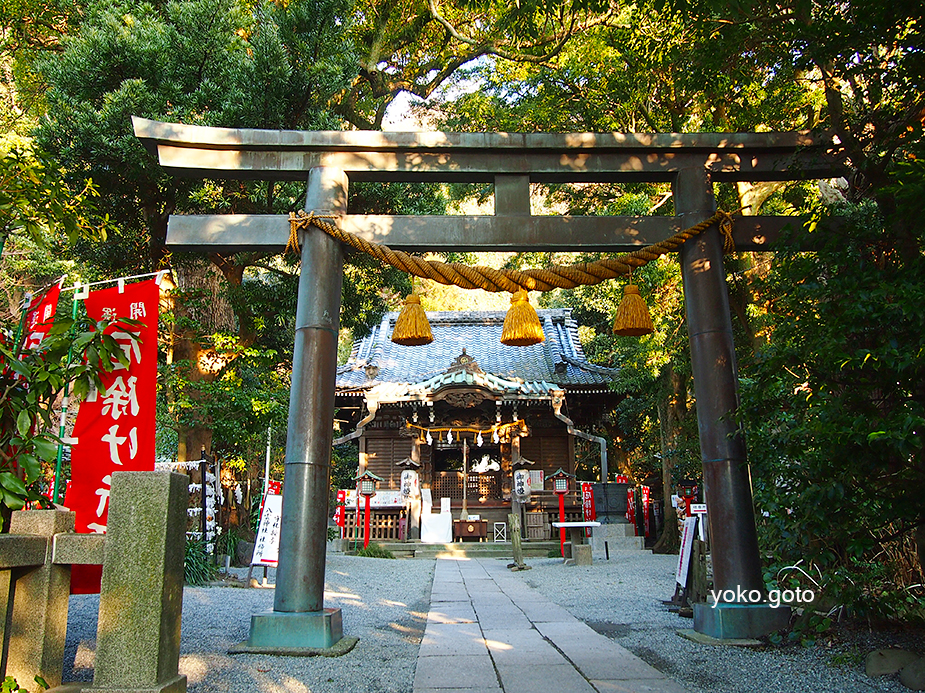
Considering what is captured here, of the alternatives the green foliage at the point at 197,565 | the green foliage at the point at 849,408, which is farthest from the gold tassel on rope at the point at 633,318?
the green foliage at the point at 197,565

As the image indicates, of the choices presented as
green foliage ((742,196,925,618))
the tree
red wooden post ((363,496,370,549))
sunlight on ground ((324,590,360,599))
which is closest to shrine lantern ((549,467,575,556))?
red wooden post ((363,496,370,549))

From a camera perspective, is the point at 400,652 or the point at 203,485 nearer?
the point at 400,652

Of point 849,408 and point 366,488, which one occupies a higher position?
point 849,408

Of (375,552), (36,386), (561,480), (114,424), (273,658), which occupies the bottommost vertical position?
(375,552)

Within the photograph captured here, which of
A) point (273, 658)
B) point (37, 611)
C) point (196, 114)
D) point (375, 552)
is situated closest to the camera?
point (37, 611)

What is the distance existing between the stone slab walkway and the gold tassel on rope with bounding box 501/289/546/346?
2.34 m

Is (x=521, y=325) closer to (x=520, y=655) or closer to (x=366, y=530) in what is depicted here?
(x=520, y=655)

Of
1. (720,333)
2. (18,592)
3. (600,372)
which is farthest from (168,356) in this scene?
(600,372)

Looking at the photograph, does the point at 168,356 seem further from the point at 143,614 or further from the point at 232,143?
the point at 143,614

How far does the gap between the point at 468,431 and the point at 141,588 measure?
13921 millimetres

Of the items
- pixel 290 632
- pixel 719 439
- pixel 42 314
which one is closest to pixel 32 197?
pixel 42 314

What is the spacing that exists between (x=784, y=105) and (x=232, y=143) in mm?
6819

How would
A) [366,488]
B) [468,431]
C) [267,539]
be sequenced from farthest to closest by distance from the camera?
[468,431] → [366,488] → [267,539]

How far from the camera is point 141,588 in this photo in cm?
274
